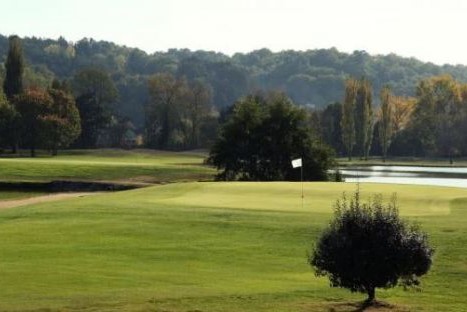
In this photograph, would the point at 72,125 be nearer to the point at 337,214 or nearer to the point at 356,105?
the point at 356,105

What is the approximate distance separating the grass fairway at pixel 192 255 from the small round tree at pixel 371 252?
61 cm

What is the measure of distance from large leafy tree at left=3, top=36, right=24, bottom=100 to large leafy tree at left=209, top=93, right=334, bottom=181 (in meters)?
51.5

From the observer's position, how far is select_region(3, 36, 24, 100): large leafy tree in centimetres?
11094

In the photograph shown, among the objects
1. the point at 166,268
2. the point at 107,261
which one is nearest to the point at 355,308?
the point at 166,268

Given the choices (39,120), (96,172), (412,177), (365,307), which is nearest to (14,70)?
(39,120)

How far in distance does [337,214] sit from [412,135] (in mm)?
122877

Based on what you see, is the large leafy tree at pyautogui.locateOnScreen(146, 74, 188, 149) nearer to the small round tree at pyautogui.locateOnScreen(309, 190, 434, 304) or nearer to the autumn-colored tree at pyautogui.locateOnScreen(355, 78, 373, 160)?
the autumn-colored tree at pyautogui.locateOnScreen(355, 78, 373, 160)

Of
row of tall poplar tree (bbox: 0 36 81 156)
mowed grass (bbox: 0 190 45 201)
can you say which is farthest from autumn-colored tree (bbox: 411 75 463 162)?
mowed grass (bbox: 0 190 45 201)

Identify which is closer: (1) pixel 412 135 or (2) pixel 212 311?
A: (2) pixel 212 311

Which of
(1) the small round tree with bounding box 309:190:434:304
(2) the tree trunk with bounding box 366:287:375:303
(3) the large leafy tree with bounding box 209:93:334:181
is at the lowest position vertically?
(2) the tree trunk with bounding box 366:287:375:303

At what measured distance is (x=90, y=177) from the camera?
216 ft

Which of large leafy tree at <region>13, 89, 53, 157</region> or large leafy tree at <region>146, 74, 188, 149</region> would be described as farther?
large leafy tree at <region>146, 74, 188, 149</region>

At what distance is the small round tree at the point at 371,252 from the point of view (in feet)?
49.6

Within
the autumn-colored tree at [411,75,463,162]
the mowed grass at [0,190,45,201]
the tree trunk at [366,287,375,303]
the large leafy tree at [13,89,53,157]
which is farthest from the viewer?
the autumn-colored tree at [411,75,463,162]
